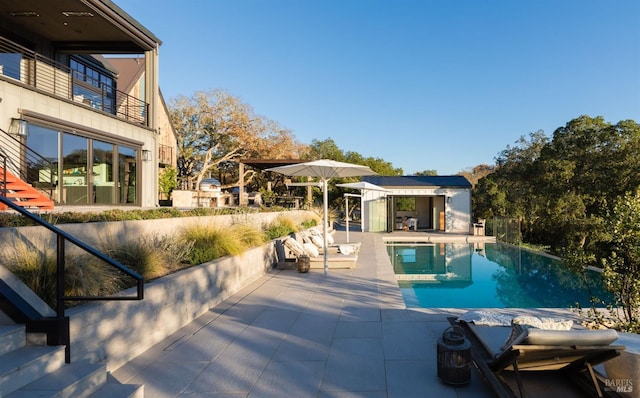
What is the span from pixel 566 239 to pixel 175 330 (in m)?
16.7

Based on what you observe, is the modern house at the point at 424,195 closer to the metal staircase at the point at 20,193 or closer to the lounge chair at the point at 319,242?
the lounge chair at the point at 319,242

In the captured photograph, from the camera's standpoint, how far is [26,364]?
2.62 meters

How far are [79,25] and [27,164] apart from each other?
14.9ft

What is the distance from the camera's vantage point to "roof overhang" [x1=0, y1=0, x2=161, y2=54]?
10203 mm

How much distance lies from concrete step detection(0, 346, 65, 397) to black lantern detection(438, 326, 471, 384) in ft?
9.51

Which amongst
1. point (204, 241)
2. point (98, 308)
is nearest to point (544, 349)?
point (98, 308)

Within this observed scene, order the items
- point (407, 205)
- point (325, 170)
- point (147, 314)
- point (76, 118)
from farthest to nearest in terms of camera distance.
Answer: point (407, 205) → point (76, 118) → point (325, 170) → point (147, 314)

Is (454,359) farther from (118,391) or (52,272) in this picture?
(52,272)

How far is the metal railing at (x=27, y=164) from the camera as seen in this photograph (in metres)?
8.97

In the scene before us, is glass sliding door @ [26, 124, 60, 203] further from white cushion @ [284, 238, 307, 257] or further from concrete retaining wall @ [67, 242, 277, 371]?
concrete retaining wall @ [67, 242, 277, 371]

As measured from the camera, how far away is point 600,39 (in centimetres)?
1440

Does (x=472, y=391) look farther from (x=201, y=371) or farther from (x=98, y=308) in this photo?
(x=98, y=308)

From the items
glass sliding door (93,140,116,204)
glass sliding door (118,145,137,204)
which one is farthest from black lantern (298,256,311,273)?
glass sliding door (118,145,137,204)

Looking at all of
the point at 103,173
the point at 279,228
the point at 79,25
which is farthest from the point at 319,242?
the point at 79,25
